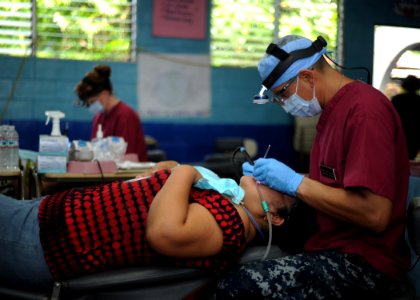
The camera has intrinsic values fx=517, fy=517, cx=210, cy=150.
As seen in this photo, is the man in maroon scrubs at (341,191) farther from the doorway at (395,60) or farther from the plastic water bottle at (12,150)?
the doorway at (395,60)

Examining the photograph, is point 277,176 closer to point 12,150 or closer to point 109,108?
point 12,150

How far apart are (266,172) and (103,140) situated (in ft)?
5.00

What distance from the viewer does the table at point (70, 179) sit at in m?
2.59

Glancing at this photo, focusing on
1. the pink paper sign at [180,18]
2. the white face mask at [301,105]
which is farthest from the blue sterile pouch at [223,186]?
the pink paper sign at [180,18]

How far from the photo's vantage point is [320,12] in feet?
16.9

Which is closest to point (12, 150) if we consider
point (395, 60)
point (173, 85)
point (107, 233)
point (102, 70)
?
point (102, 70)

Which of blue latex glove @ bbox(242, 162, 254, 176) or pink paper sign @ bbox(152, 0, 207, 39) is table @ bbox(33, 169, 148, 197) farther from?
pink paper sign @ bbox(152, 0, 207, 39)

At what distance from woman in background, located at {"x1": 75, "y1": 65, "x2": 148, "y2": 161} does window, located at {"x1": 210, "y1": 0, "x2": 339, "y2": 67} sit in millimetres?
1503

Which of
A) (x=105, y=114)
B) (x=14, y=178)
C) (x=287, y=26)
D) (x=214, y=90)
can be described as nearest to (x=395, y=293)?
(x=14, y=178)

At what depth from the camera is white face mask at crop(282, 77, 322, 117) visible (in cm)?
175

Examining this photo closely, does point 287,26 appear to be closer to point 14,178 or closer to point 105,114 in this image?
point 105,114

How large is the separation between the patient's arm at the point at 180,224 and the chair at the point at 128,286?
0.08m

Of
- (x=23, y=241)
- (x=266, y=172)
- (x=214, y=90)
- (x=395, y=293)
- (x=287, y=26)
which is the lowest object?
(x=395, y=293)

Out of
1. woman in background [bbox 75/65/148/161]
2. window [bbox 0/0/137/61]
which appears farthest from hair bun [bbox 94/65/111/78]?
window [bbox 0/0/137/61]
